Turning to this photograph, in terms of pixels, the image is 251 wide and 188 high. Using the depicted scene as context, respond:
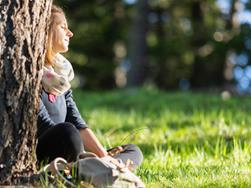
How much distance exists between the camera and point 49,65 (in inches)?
162

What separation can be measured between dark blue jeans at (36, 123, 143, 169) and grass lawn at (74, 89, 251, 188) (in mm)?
486

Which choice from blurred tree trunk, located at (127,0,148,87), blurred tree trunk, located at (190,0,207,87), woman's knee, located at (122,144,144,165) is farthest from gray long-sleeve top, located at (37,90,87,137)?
blurred tree trunk, located at (190,0,207,87)

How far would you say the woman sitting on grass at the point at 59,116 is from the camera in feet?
12.6

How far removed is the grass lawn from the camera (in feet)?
13.6

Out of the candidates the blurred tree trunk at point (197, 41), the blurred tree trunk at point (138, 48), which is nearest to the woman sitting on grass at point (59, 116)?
the blurred tree trunk at point (138, 48)

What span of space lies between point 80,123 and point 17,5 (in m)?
0.98

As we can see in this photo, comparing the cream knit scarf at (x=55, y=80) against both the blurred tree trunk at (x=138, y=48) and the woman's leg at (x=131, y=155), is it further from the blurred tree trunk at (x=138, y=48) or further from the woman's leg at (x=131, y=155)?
the blurred tree trunk at (x=138, y=48)

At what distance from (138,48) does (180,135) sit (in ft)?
38.2

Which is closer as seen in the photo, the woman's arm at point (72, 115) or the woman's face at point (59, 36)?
the woman's face at point (59, 36)

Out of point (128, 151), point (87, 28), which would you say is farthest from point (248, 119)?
point (87, 28)

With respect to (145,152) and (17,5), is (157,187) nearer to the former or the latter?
(17,5)

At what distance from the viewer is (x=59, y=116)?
4176mm

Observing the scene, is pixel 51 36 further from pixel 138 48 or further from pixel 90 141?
pixel 138 48

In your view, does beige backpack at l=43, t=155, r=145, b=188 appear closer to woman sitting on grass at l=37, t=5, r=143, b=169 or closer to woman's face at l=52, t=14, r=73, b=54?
woman sitting on grass at l=37, t=5, r=143, b=169
